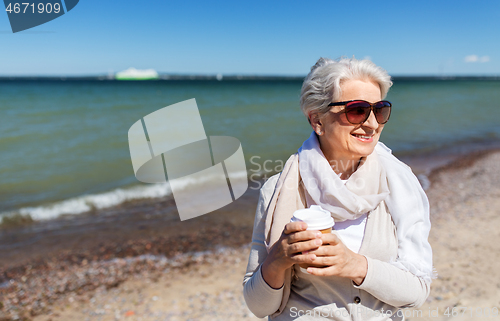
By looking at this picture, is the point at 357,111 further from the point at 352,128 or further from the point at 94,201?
the point at 94,201

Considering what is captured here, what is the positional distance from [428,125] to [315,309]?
2137 cm

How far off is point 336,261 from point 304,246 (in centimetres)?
17

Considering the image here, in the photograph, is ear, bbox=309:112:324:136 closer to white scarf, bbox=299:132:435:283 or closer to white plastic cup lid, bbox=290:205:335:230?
white scarf, bbox=299:132:435:283

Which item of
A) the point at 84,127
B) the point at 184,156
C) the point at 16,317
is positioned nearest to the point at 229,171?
the point at 184,156

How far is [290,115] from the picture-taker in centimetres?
2325

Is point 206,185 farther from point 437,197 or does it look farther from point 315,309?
point 315,309

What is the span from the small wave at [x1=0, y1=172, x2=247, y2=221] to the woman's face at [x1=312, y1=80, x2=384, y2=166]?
23.0 feet

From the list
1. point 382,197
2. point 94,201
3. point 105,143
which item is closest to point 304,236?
point 382,197

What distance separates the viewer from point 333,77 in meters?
1.73

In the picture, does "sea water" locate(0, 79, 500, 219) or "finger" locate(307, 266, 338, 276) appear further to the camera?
"sea water" locate(0, 79, 500, 219)

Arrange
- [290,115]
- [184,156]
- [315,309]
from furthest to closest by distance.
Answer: [290,115] < [184,156] < [315,309]

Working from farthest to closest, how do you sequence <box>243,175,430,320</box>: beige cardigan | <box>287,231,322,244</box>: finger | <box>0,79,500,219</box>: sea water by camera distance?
<box>0,79,500,219</box>: sea water
<box>243,175,430,320</box>: beige cardigan
<box>287,231,322,244</box>: finger

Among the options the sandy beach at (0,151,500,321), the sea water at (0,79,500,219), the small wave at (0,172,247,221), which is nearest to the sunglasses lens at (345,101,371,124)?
the sandy beach at (0,151,500,321)

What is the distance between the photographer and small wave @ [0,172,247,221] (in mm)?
7438
